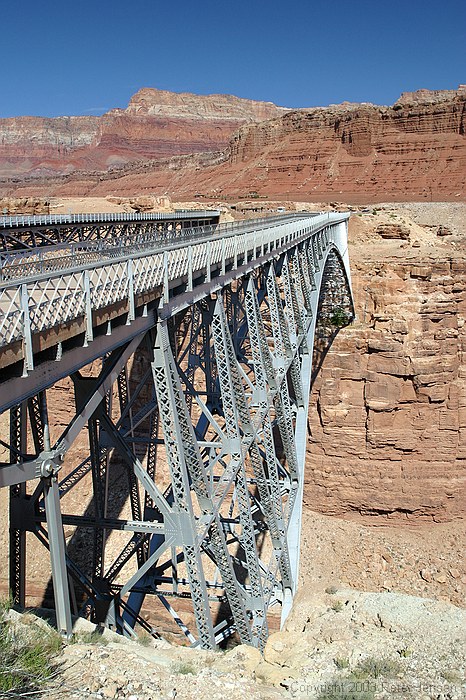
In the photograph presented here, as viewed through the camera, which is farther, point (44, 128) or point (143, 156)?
point (44, 128)

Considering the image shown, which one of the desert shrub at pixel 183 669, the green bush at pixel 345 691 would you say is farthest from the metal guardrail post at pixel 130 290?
the green bush at pixel 345 691

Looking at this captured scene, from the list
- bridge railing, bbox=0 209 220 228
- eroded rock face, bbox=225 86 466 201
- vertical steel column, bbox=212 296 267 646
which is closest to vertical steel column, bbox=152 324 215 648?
vertical steel column, bbox=212 296 267 646

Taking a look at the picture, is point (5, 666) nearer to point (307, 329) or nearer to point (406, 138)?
point (307, 329)

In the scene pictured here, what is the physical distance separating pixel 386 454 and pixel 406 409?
212cm

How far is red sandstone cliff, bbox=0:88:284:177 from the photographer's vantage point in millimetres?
156375

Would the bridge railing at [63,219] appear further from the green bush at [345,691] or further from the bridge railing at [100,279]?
the green bush at [345,691]

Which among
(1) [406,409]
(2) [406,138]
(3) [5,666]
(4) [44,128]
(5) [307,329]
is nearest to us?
(3) [5,666]

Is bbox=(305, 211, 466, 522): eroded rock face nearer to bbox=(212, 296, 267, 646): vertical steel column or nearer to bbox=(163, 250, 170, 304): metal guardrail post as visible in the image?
bbox=(212, 296, 267, 646): vertical steel column

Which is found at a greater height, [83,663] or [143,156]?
Result: [143,156]

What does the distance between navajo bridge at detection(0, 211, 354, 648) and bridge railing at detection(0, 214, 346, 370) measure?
2 cm

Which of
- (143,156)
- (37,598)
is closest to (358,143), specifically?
(37,598)

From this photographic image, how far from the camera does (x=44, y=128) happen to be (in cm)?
17862

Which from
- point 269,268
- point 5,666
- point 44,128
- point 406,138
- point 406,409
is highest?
point 44,128

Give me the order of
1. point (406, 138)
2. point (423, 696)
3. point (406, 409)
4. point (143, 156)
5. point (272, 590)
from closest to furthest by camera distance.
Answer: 1. point (423, 696)
2. point (272, 590)
3. point (406, 409)
4. point (406, 138)
5. point (143, 156)
